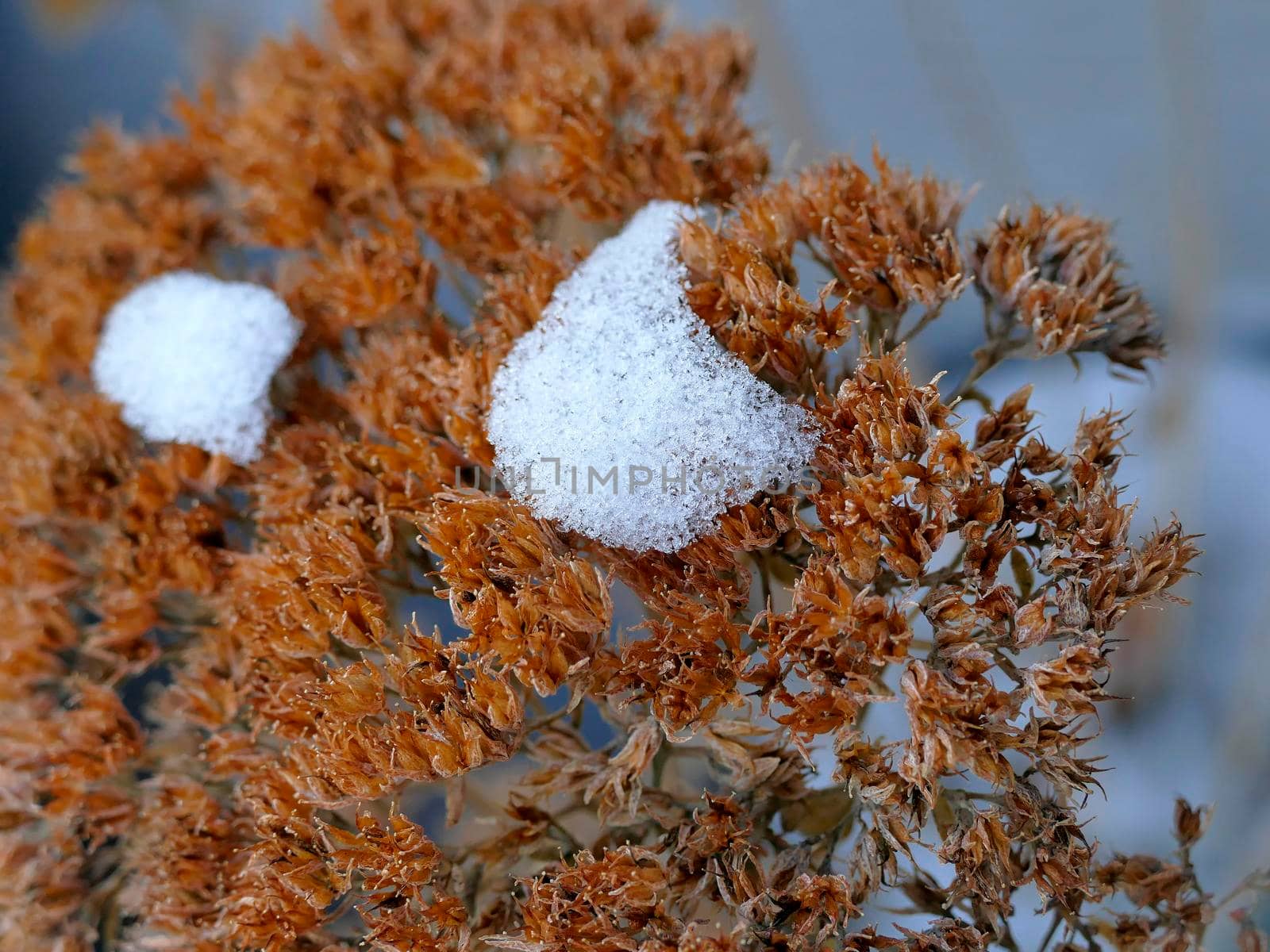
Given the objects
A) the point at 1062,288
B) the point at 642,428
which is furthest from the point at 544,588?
the point at 1062,288

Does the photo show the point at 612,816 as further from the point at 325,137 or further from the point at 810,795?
the point at 325,137

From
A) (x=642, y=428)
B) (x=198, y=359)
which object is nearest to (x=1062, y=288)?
(x=642, y=428)

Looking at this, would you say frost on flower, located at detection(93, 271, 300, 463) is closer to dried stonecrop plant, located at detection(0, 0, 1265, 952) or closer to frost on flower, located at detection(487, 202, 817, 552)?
dried stonecrop plant, located at detection(0, 0, 1265, 952)

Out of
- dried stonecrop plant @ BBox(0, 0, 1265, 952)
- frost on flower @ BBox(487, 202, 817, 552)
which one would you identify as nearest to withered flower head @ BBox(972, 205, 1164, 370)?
dried stonecrop plant @ BBox(0, 0, 1265, 952)

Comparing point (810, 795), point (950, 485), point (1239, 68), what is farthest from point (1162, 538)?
point (1239, 68)

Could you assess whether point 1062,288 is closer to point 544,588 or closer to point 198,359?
point 544,588

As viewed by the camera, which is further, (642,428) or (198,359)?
(198,359)

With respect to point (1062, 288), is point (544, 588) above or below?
below
